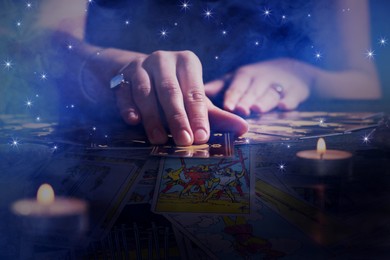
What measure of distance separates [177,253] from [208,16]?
25.7 inches

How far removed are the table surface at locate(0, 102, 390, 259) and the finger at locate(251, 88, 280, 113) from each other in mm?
119

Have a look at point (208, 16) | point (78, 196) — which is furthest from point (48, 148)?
point (208, 16)

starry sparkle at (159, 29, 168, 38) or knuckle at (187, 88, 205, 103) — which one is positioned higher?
starry sparkle at (159, 29, 168, 38)

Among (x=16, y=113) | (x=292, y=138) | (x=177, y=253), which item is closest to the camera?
(x=177, y=253)

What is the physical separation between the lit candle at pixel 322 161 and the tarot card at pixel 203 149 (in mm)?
200

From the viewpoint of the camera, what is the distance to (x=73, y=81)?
1292mm

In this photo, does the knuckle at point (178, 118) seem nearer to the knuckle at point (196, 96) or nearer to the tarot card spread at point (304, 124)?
the knuckle at point (196, 96)

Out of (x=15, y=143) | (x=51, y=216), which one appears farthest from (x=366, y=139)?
(x=15, y=143)

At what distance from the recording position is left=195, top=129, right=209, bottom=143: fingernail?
1.20 meters

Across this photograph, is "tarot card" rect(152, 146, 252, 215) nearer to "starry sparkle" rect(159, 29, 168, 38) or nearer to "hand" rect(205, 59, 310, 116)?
"hand" rect(205, 59, 310, 116)

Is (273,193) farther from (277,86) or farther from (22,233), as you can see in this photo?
(22,233)

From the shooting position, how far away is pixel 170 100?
121 centimetres

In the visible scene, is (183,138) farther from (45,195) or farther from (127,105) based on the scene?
(45,195)

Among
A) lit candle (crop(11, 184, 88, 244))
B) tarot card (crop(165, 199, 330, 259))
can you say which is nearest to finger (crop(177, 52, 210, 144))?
tarot card (crop(165, 199, 330, 259))
